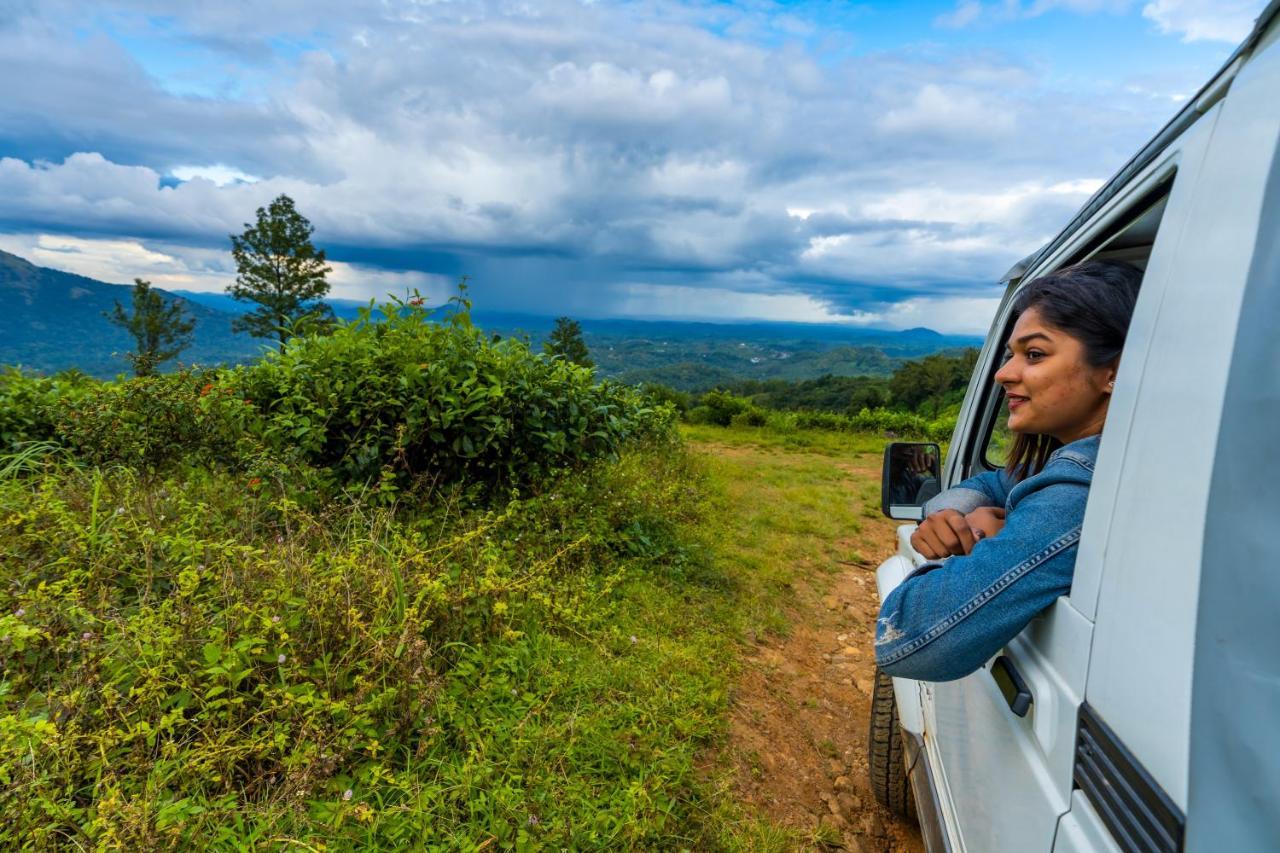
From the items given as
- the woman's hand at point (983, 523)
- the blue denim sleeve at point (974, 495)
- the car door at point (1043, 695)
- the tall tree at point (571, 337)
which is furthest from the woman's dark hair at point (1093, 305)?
the tall tree at point (571, 337)

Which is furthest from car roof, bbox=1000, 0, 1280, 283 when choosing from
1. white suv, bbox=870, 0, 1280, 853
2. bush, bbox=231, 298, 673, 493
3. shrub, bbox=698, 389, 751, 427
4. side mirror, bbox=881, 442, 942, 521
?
shrub, bbox=698, 389, 751, 427

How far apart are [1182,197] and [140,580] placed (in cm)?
365

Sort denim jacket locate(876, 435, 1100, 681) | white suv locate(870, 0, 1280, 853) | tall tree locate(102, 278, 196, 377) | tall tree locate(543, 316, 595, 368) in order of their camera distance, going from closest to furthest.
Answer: white suv locate(870, 0, 1280, 853) < denim jacket locate(876, 435, 1100, 681) < tall tree locate(543, 316, 595, 368) < tall tree locate(102, 278, 196, 377)

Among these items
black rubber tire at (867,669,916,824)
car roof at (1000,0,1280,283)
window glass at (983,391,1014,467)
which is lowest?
black rubber tire at (867,669,916,824)

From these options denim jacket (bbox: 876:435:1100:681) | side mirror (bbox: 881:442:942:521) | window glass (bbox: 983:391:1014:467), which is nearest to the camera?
denim jacket (bbox: 876:435:1100:681)

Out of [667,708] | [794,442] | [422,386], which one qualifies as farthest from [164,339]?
[667,708]

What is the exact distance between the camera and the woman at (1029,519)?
105 cm

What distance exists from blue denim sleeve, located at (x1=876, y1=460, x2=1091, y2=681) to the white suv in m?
0.06

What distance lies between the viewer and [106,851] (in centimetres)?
154

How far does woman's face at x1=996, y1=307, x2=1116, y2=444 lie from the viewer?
1.28 metres

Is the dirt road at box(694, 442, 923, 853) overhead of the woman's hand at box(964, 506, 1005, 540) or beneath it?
beneath

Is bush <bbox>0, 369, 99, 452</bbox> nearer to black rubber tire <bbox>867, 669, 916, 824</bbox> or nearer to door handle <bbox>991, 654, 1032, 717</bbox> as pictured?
black rubber tire <bbox>867, 669, 916, 824</bbox>

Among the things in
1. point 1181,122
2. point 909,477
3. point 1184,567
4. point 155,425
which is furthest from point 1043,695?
point 155,425

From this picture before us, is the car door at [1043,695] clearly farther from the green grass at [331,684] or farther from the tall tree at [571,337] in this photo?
the tall tree at [571,337]
